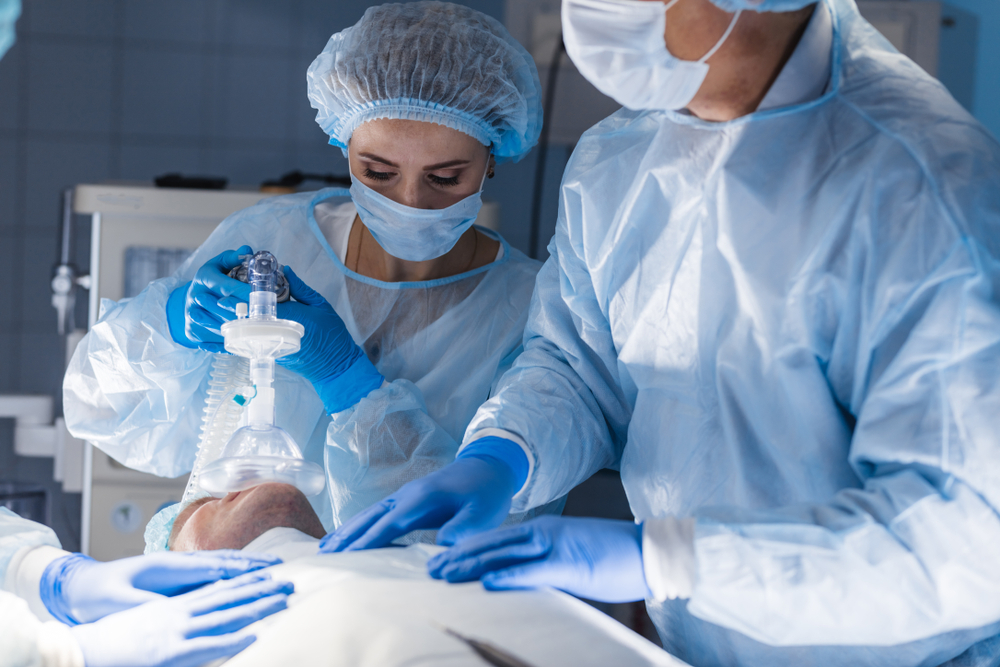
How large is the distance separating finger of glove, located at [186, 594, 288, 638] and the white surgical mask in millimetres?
737

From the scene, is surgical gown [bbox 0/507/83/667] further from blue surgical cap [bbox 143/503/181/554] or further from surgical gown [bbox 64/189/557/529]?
surgical gown [bbox 64/189/557/529]

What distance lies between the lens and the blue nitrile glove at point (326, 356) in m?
1.36

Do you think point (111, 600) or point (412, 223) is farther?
point (412, 223)

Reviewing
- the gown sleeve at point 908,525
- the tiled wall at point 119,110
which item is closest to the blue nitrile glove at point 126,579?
the gown sleeve at point 908,525

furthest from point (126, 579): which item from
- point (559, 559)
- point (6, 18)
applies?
point (6, 18)

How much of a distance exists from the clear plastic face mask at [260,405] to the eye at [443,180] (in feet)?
1.29

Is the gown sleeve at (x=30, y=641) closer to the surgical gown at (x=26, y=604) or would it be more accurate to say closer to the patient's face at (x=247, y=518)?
the surgical gown at (x=26, y=604)

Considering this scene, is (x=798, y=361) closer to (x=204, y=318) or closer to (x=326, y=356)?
(x=326, y=356)

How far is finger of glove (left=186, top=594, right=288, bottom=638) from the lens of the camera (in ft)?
2.99

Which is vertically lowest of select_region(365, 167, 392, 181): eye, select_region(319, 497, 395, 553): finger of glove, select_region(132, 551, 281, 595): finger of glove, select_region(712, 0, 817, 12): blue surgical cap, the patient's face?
the patient's face

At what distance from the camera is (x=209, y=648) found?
0.90 metres

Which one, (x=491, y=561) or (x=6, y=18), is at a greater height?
(x=6, y=18)

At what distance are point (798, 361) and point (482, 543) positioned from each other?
43 centimetres

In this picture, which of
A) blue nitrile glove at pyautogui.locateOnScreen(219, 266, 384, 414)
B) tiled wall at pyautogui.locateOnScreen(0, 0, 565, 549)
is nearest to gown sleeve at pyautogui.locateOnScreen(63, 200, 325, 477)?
blue nitrile glove at pyautogui.locateOnScreen(219, 266, 384, 414)
